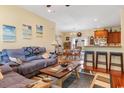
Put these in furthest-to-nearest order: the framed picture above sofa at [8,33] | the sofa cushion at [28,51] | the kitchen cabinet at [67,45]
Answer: the kitchen cabinet at [67,45] < the sofa cushion at [28,51] < the framed picture above sofa at [8,33]

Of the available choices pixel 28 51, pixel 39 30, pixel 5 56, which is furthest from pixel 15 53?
pixel 39 30

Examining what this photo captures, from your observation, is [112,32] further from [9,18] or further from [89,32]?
[9,18]

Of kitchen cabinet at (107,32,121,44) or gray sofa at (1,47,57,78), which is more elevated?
kitchen cabinet at (107,32,121,44)

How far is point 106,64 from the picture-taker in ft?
15.4

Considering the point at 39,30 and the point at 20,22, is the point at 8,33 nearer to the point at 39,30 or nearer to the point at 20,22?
the point at 20,22

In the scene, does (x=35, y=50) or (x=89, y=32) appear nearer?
(x=35, y=50)

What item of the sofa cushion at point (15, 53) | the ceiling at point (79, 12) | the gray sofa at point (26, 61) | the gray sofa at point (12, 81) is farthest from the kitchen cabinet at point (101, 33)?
the gray sofa at point (12, 81)

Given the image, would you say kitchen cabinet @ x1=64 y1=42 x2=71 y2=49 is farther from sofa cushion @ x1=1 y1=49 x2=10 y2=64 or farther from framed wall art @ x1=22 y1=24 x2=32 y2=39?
sofa cushion @ x1=1 y1=49 x2=10 y2=64

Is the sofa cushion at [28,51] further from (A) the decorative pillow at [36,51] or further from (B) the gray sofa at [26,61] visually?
(A) the decorative pillow at [36,51]

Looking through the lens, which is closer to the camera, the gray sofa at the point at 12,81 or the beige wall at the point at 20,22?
the gray sofa at the point at 12,81

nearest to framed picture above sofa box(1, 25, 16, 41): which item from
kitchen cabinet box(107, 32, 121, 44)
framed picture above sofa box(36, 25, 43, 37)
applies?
framed picture above sofa box(36, 25, 43, 37)

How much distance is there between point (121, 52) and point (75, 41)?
21.0 ft

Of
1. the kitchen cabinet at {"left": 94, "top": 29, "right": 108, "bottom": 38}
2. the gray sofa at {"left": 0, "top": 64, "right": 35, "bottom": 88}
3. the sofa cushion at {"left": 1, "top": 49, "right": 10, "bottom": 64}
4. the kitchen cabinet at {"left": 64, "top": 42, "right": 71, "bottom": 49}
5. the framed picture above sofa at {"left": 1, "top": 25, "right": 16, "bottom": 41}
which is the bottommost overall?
the gray sofa at {"left": 0, "top": 64, "right": 35, "bottom": 88}
